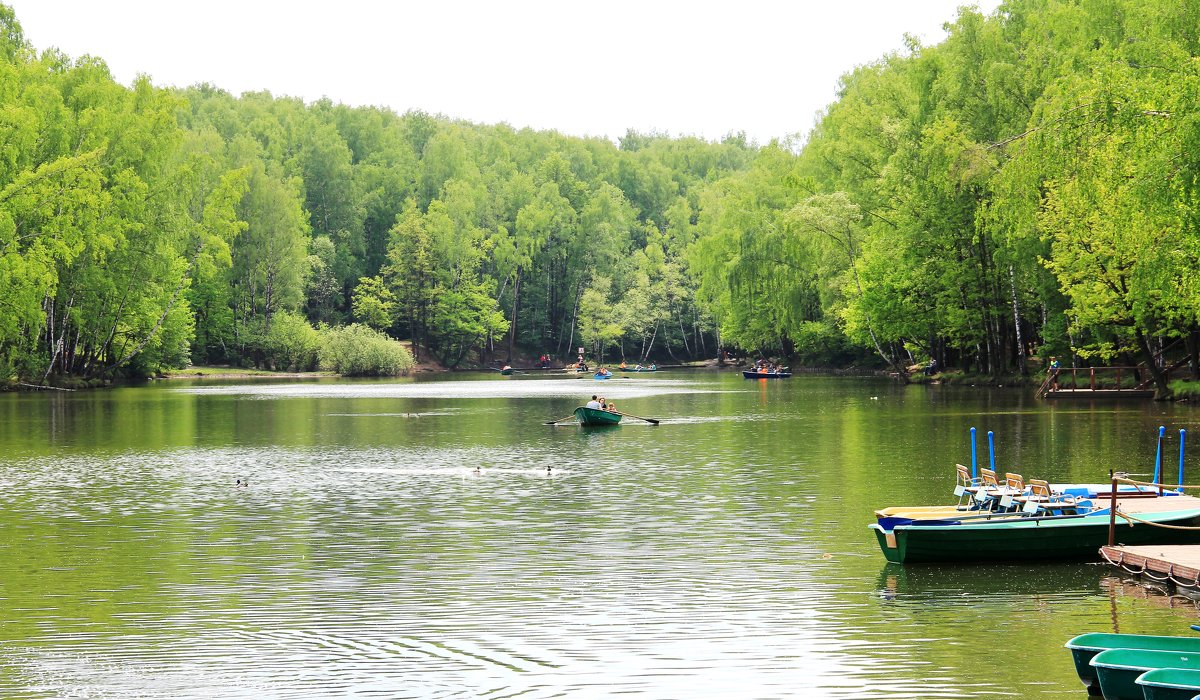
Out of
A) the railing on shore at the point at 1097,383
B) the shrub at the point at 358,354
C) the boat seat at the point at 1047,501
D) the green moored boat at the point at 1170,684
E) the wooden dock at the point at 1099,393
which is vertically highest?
the shrub at the point at 358,354

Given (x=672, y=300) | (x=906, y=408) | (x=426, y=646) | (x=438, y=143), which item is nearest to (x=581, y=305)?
(x=672, y=300)

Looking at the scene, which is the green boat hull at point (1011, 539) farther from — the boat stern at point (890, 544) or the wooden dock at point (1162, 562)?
the wooden dock at point (1162, 562)

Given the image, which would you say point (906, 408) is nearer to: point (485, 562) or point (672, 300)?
point (485, 562)

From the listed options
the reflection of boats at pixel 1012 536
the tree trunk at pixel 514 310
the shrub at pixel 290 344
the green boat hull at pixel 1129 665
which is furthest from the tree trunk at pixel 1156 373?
the tree trunk at pixel 514 310

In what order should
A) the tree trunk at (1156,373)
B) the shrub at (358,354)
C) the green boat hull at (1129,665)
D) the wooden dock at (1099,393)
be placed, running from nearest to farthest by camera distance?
the green boat hull at (1129,665)
the tree trunk at (1156,373)
the wooden dock at (1099,393)
the shrub at (358,354)

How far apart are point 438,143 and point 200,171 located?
55877mm

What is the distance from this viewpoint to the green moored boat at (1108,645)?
1309 cm

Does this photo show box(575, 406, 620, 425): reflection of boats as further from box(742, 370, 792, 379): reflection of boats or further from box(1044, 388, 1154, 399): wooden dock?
box(742, 370, 792, 379): reflection of boats

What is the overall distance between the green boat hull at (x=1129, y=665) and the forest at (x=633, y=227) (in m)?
16.0

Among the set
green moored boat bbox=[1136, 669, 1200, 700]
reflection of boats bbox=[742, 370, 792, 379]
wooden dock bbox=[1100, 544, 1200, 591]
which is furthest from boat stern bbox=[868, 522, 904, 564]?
reflection of boats bbox=[742, 370, 792, 379]

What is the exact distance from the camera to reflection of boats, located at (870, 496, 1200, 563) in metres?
20.5

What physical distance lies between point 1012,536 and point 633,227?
149 metres

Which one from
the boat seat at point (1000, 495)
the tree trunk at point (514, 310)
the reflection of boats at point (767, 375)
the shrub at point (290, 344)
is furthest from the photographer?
the tree trunk at point (514, 310)

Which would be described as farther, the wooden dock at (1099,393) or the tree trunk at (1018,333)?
the tree trunk at (1018,333)
